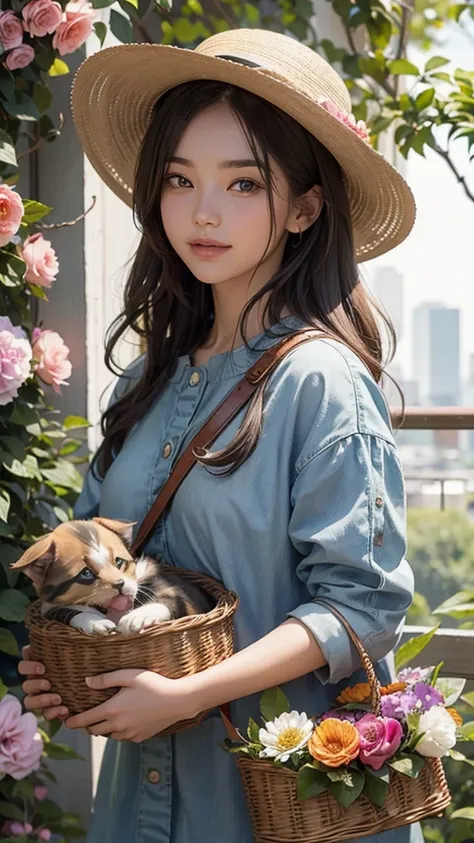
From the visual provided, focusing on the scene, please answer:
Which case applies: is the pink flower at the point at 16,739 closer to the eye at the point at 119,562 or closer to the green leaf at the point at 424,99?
the eye at the point at 119,562

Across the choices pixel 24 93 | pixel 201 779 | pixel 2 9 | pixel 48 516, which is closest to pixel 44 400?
pixel 48 516

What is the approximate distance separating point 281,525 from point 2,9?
1.18 meters

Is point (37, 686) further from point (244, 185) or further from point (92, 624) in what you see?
point (244, 185)

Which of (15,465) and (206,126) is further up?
(206,126)

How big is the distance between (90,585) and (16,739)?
2.31 feet

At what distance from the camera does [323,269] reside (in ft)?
5.80

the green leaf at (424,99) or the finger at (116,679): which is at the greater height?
the green leaf at (424,99)

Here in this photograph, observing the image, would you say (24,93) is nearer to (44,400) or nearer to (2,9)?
(2,9)

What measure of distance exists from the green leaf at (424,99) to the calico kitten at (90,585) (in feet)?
5.72

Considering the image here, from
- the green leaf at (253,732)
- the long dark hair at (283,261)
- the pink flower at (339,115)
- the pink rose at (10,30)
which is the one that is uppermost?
the pink rose at (10,30)

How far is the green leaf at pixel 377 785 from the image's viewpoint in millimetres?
1435

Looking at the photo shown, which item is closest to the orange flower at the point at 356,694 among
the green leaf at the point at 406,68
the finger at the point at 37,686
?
the finger at the point at 37,686

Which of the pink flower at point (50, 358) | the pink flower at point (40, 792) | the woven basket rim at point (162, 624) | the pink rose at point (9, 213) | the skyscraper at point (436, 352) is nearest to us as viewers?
the woven basket rim at point (162, 624)

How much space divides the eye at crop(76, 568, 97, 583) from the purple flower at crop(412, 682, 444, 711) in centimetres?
51
